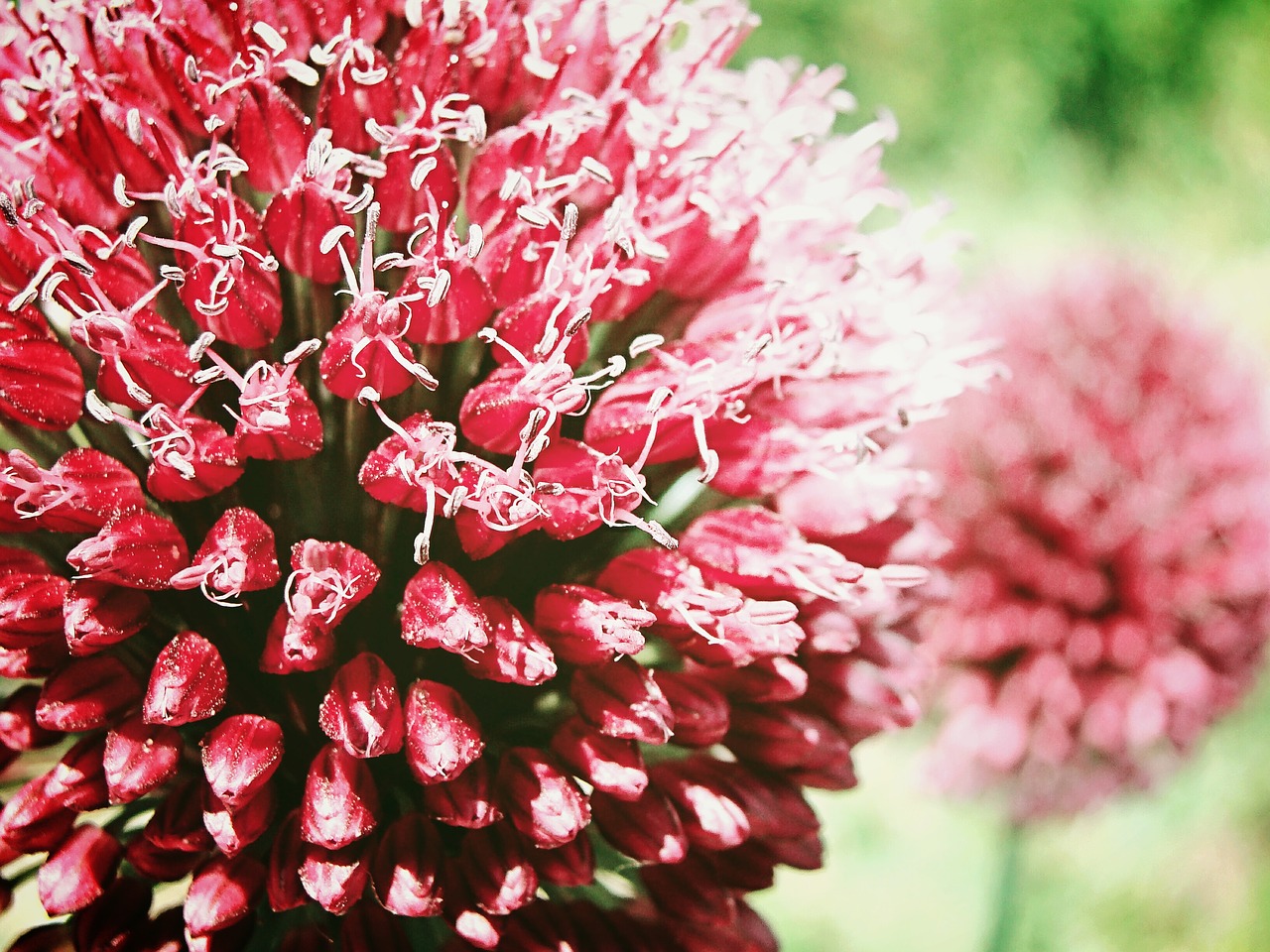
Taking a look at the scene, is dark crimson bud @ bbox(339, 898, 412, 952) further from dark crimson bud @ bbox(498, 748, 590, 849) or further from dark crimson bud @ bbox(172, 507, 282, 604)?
dark crimson bud @ bbox(172, 507, 282, 604)

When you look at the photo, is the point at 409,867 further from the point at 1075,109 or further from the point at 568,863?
the point at 1075,109

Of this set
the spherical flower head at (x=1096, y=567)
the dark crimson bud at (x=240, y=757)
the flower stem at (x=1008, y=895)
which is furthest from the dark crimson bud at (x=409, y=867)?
the flower stem at (x=1008, y=895)

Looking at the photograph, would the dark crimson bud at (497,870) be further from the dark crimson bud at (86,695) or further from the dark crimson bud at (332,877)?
the dark crimson bud at (86,695)

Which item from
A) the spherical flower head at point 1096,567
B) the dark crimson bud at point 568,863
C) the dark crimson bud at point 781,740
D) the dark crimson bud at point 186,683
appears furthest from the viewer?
the spherical flower head at point 1096,567

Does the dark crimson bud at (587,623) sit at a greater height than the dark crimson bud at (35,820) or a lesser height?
greater

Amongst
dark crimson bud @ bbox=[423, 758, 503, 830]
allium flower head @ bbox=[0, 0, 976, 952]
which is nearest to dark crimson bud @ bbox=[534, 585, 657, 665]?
allium flower head @ bbox=[0, 0, 976, 952]

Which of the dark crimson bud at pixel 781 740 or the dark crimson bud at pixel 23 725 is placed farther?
the dark crimson bud at pixel 781 740

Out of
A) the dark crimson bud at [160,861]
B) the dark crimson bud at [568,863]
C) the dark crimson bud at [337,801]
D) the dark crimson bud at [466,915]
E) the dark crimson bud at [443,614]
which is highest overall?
the dark crimson bud at [443,614]

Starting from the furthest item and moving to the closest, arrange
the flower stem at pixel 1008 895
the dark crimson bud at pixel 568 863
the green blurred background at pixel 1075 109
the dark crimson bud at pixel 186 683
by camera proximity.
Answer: the green blurred background at pixel 1075 109
the flower stem at pixel 1008 895
the dark crimson bud at pixel 568 863
the dark crimson bud at pixel 186 683
